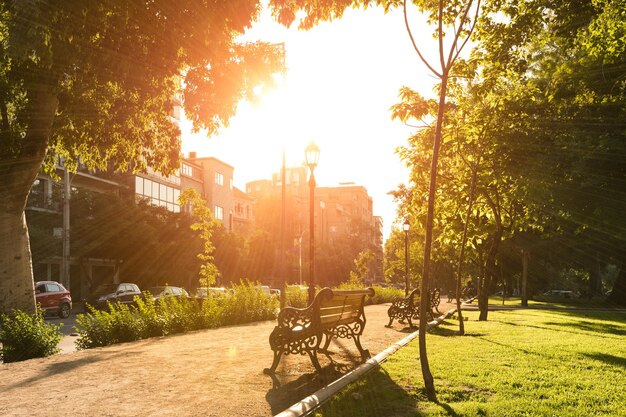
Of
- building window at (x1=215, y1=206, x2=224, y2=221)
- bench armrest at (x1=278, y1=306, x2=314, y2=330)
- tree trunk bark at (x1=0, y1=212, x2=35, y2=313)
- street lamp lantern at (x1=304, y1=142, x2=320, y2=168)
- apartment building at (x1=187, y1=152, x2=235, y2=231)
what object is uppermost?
apartment building at (x1=187, y1=152, x2=235, y2=231)

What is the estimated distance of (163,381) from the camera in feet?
22.9

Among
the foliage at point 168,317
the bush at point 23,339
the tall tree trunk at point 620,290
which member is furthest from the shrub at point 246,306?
the tall tree trunk at point 620,290

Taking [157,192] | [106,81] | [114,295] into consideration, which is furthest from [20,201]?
[157,192]

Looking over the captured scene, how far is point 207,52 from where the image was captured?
10.9 m

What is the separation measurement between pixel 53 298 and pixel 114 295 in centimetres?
267

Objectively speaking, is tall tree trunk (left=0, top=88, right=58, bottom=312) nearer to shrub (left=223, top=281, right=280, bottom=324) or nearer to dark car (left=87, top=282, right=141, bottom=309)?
shrub (left=223, top=281, right=280, bottom=324)

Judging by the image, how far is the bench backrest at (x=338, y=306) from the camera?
7.60 metres

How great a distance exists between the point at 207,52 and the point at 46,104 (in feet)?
12.1

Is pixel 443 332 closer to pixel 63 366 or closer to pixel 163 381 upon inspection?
pixel 163 381

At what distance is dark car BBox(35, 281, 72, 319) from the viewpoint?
25.1 meters

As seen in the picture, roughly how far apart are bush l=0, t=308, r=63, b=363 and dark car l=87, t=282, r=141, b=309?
53.1ft

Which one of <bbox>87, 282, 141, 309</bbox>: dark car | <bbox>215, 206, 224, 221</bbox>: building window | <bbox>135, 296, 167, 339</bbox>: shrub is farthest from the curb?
<bbox>215, 206, 224, 221</bbox>: building window

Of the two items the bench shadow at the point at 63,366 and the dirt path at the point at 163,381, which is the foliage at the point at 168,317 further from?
the bench shadow at the point at 63,366

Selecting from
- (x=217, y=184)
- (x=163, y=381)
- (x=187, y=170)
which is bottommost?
(x=163, y=381)
